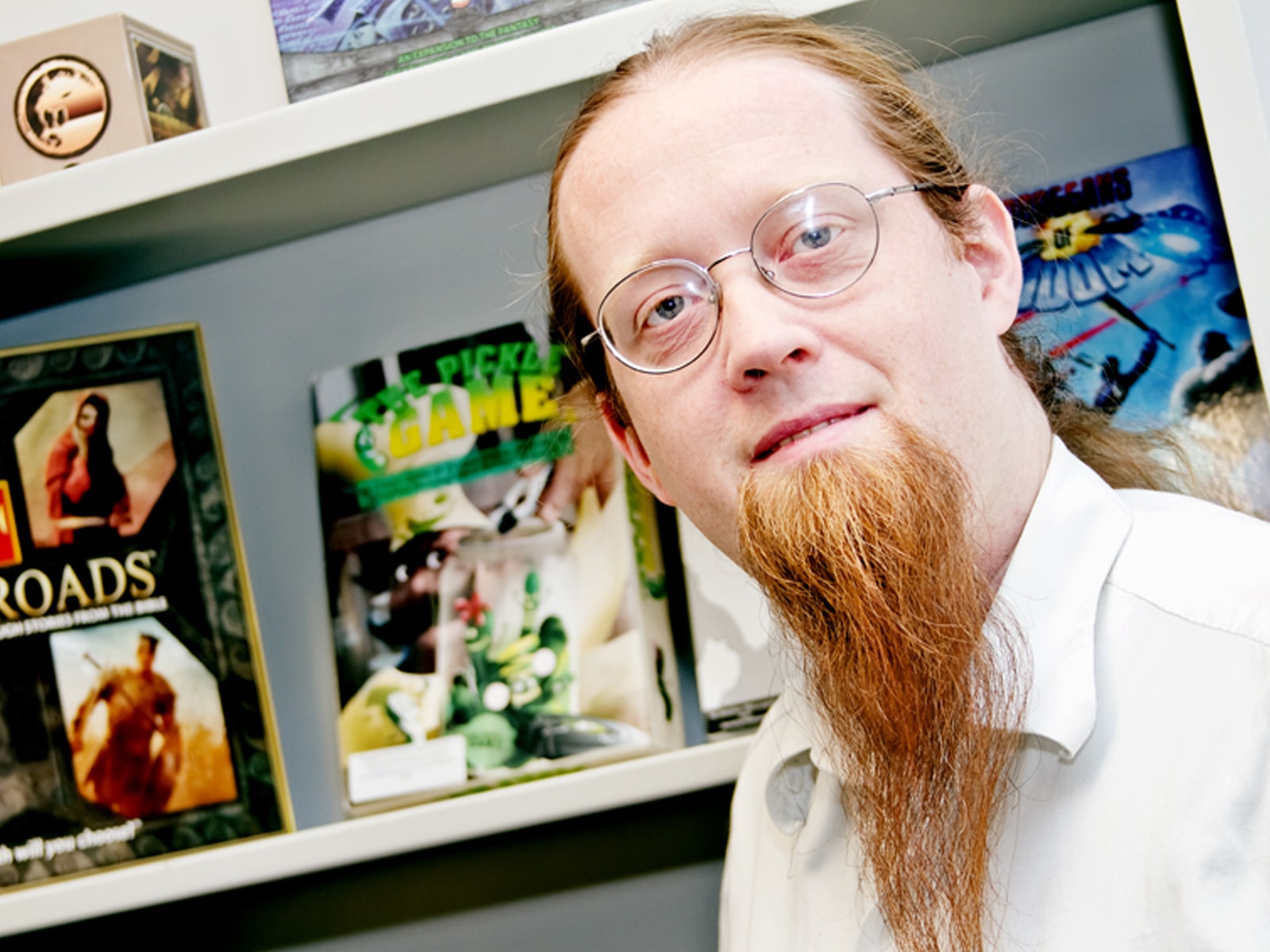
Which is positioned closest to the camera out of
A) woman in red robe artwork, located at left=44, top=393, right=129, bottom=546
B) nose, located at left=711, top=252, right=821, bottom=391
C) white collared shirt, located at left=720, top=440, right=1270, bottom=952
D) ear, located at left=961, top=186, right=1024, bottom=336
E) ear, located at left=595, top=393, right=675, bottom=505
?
white collared shirt, located at left=720, top=440, right=1270, bottom=952

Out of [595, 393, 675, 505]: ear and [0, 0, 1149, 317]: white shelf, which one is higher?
[0, 0, 1149, 317]: white shelf

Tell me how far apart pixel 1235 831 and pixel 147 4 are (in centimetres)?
129

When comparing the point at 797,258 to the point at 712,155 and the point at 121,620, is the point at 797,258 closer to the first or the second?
the point at 712,155

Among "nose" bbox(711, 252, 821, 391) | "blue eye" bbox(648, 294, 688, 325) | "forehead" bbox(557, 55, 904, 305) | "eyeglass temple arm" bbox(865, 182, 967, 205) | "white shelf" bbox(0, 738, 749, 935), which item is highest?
"forehead" bbox(557, 55, 904, 305)

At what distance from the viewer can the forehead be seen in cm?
74

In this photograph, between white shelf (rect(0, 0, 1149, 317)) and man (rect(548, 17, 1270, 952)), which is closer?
man (rect(548, 17, 1270, 952))

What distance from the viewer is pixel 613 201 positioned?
0.79m

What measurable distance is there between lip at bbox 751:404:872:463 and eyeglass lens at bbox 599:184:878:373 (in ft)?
0.26

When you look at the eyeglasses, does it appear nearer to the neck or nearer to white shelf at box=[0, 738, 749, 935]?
the neck

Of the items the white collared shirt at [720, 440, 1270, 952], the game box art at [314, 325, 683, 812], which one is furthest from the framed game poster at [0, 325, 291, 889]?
the white collared shirt at [720, 440, 1270, 952]

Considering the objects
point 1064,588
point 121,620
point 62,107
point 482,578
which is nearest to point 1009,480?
point 1064,588

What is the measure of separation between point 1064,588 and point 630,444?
38 cm

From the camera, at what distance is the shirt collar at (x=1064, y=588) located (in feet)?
2.16

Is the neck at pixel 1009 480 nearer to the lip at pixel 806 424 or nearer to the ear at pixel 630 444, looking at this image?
the lip at pixel 806 424
